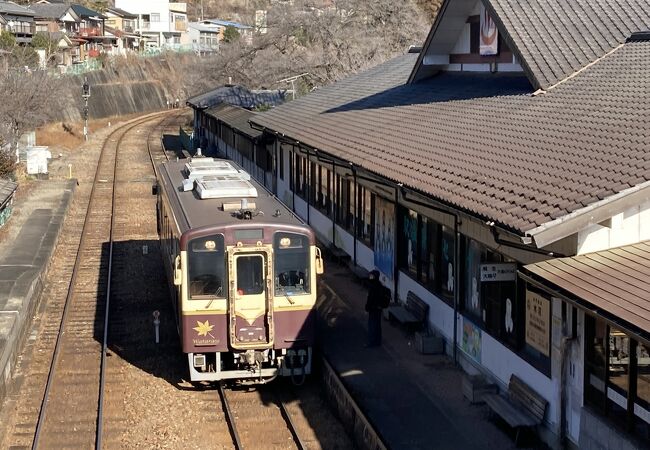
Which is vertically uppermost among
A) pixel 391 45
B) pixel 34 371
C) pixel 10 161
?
pixel 391 45

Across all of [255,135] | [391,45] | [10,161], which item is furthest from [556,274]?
[391,45]

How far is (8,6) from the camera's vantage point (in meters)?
70.3

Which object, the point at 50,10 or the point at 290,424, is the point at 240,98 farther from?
the point at 50,10

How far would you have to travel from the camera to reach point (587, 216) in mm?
8648

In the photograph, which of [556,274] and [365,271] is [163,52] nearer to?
[365,271]

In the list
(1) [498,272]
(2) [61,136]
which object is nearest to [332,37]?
(2) [61,136]

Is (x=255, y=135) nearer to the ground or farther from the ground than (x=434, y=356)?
farther from the ground

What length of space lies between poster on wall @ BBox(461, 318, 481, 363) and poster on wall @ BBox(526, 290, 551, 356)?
1504mm

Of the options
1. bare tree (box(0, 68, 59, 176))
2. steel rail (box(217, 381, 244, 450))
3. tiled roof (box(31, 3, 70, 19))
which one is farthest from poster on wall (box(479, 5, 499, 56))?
tiled roof (box(31, 3, 70, 19))

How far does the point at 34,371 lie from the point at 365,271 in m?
6.63

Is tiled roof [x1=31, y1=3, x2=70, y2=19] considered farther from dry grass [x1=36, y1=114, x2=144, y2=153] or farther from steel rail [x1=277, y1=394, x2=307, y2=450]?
steel rail [x1=277, y1=394, x2=307, y2=450]

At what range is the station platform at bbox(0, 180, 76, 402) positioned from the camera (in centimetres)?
1398

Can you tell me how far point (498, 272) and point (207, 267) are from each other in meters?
3.70

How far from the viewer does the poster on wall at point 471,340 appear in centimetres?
1179
